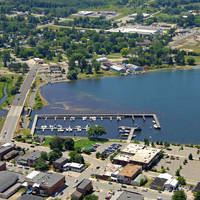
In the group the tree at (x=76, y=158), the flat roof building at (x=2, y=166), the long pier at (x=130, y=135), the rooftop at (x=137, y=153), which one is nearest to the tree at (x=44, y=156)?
the tree at (x=76, y=158)

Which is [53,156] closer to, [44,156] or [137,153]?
[44,156]

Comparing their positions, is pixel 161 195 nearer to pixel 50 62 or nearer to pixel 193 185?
pixel 193 185

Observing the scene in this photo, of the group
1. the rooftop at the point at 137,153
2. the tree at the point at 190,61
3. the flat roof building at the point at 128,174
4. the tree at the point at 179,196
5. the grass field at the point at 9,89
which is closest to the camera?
the tree at the point at 179,196

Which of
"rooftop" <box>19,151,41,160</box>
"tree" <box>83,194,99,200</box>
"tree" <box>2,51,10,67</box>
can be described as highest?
"tree" <box>2,51,10,67</box>

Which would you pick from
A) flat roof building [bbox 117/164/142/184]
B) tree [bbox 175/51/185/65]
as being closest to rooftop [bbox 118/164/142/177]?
flat roof building [bbox 117/164/142/184]

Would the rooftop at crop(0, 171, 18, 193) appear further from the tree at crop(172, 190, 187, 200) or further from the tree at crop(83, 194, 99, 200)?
the tree at crop(172, 190, 187, 200)

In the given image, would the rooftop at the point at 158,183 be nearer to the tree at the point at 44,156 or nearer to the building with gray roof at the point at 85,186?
the building with gray roof at the point at 85,186

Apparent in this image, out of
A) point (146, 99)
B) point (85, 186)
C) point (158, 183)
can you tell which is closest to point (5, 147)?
point (85, 186)
